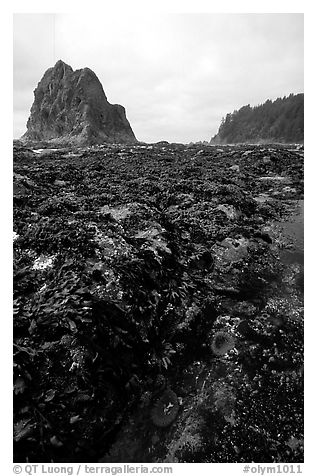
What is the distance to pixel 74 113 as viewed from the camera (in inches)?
2111

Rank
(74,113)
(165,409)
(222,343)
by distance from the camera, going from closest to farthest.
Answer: (165,409) < (222,343) < (74,113)

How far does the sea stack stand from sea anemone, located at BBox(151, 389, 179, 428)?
48.2 metres

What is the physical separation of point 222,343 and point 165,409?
141 cm

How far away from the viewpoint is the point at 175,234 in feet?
21.4

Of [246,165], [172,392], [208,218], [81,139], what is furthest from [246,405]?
[81,139]

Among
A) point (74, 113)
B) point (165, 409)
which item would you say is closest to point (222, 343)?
point (165, 409)

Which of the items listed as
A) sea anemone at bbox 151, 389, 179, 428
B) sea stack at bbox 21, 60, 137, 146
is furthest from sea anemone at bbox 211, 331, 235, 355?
sea stack at bbox 21, 60, 137, 146

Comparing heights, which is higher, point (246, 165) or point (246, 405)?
point (246, 165)

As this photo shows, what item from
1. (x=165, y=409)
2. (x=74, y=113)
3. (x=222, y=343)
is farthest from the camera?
(x=74, y=113)

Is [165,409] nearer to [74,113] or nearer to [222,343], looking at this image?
[222,343]

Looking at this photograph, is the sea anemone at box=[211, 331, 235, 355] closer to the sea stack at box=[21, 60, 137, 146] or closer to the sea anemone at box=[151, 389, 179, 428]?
the sea anemone at box=[151, 389, 179, 428]

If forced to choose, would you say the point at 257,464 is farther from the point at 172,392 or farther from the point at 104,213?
the point at 104,213

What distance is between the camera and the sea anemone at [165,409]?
12.5 ft

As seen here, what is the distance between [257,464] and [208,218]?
503 centimetres
